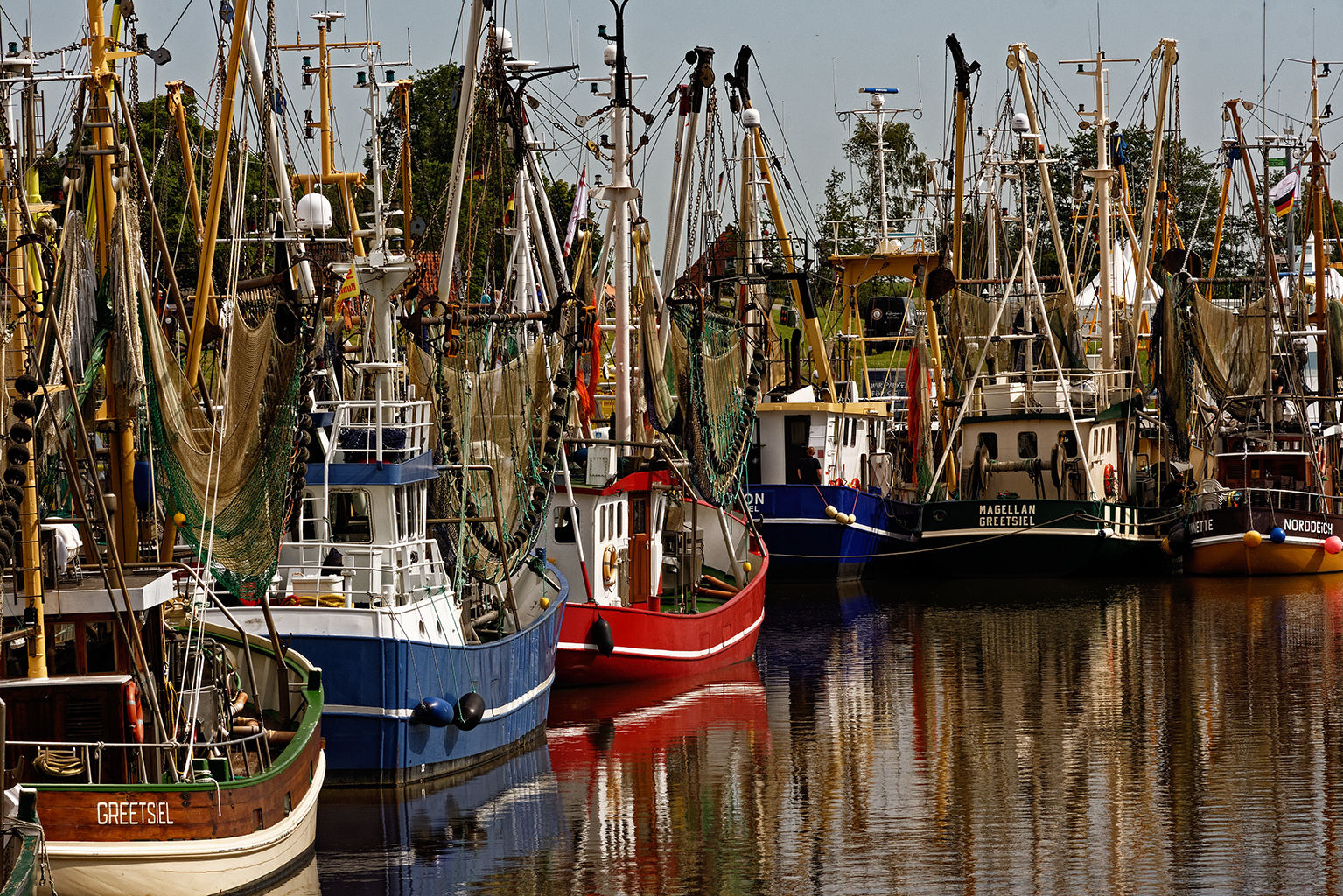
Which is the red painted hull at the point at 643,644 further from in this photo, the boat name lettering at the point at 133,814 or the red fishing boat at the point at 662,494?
the boat name lettering at the point at 133,814

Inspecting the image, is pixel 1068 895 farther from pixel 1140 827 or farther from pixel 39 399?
pixel 39 399

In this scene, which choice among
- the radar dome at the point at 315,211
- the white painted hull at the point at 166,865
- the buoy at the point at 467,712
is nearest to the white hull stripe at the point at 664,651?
the buoy at the point at 467,712

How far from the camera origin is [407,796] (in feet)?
57.4

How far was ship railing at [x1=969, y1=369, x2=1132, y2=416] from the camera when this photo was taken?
1516 inches

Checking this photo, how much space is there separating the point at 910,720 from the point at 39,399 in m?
12.0

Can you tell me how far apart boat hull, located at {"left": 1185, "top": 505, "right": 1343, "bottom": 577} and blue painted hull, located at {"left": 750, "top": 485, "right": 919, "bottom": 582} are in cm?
576

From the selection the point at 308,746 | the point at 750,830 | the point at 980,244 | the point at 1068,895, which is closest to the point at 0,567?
the point at 308,746

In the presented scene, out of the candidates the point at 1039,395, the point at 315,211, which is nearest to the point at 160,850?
the point at 315,211

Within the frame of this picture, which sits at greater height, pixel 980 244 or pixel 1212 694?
pixel 980 244

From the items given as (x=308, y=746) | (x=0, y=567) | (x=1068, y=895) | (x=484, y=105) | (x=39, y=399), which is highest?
(x=484, y=105)

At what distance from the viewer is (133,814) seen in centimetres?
1305

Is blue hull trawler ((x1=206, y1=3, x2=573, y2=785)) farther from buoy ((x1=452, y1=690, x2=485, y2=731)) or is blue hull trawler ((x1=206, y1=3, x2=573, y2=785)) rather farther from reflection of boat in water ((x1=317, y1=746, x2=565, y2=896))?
reflection of boat in water ((x1=317, y1=746, x2=565, y2=896))

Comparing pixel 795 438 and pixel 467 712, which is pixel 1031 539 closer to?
pixel 795 438

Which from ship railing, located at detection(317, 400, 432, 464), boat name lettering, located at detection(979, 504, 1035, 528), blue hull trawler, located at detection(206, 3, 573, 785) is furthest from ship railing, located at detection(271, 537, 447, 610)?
boat name lettering, located at detection(979, 504, 1035, 528)
